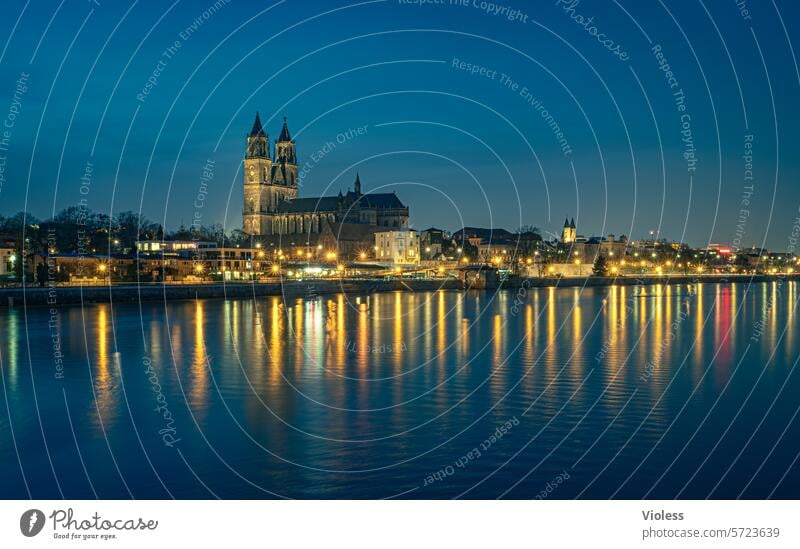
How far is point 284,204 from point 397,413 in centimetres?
14965

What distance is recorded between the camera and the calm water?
623 inches

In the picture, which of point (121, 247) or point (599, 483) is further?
point (121, 247)

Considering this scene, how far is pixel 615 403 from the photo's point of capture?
77.0ft

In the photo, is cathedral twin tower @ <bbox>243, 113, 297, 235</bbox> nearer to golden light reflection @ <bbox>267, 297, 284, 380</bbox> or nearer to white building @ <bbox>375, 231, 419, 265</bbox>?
white building @ <bbox>375, 231, 419, 265</bbox>

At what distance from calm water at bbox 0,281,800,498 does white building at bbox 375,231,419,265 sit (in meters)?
106

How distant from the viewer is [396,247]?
153250 mm

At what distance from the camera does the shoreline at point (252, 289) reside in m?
63.5

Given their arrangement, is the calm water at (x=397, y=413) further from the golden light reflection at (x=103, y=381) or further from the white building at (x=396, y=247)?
the white building at (x=396, y=247)

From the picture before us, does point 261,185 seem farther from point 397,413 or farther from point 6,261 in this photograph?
point 397,413

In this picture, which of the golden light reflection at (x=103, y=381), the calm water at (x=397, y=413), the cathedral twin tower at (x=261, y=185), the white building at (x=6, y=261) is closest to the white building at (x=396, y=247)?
the cathedral twin tower at (x=261, y=185)

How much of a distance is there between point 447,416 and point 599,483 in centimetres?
690

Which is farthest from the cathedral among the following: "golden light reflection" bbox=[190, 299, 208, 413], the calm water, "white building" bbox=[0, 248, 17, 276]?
the calm water
